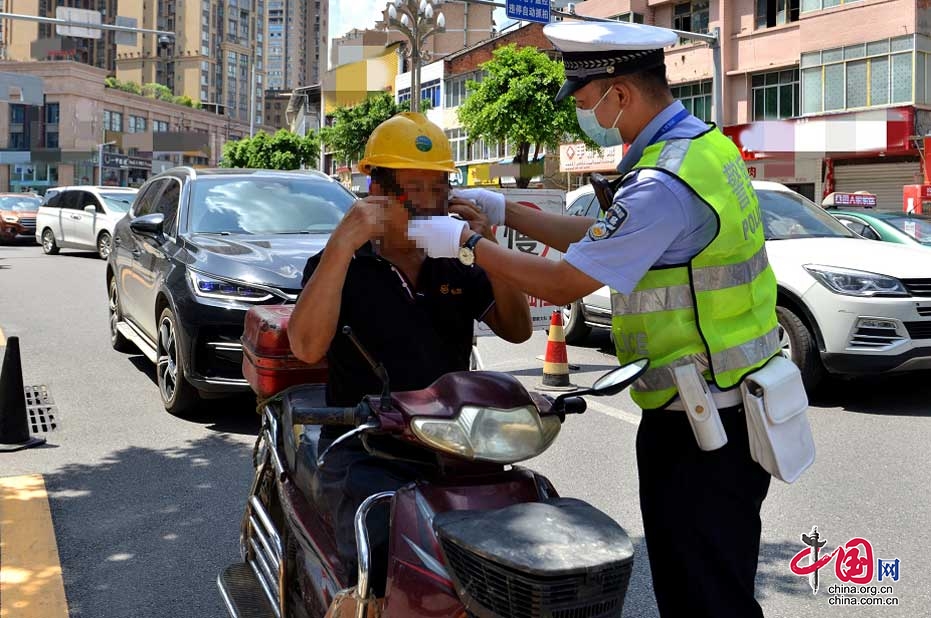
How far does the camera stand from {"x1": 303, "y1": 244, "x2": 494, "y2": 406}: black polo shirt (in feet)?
8.86

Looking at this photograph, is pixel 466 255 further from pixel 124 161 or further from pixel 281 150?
pixel 124 161

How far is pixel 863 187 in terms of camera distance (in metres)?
28.5

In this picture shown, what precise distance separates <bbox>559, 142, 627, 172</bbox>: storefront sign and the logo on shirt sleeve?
116 feet

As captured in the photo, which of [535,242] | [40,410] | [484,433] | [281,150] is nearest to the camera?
[484,433]

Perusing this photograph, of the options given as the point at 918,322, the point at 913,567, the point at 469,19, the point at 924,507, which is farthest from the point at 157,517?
the point at 469,19

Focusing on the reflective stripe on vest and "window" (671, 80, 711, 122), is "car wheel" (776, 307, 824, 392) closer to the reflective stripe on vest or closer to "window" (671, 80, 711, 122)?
the reflective stripe on vest

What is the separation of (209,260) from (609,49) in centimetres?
474

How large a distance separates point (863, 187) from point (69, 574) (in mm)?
28528

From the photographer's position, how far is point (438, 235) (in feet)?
7.55

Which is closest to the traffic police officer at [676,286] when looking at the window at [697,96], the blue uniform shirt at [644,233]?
the blue uniform shirt at [644,233]

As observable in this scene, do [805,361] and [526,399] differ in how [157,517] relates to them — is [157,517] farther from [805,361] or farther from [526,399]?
[805,361]

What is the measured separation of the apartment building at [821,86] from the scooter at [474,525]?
90.3ft

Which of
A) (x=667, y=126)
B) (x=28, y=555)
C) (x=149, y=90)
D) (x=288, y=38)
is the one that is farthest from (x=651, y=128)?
(x=288, y=38)

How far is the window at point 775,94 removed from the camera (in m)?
31.6
